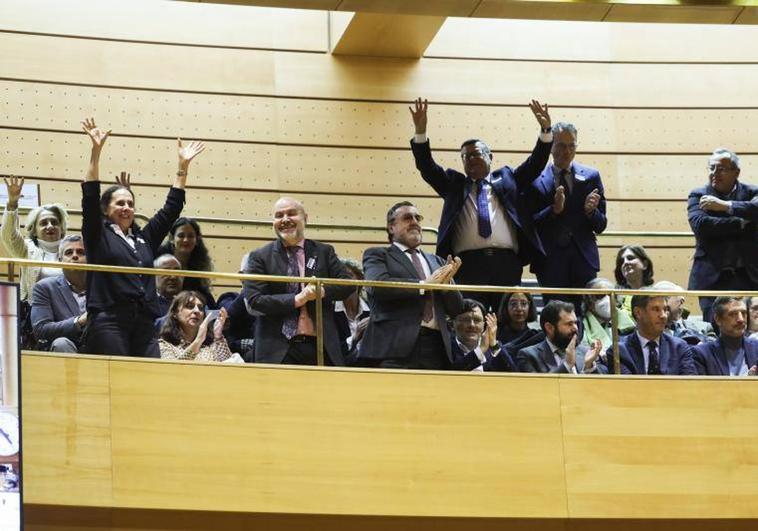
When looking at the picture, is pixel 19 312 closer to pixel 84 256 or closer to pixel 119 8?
pixel 84 256

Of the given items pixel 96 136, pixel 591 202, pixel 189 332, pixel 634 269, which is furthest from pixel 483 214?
pixel 96 136

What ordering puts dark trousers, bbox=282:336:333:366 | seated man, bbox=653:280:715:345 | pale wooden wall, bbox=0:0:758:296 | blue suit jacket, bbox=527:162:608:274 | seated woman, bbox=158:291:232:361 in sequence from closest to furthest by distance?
1. seated woman, bbox=158:291:232:361
2. dark trousers, bbox=282:336:333:366
3. seated man, bbox=653:280:715:345
4. blue suit jacket, bbox=527:162:608:274
5. pale wooden wall, bbox=0:0:758:296

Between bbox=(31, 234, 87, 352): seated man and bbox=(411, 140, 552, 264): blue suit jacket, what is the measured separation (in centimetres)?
186

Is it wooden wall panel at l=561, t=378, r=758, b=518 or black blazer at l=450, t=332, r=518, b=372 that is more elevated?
black blazer at l=450, t=332, r=518, b=372

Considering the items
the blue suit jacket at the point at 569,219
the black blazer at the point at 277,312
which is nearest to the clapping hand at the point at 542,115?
the blue suit jacket at the point at 569,219

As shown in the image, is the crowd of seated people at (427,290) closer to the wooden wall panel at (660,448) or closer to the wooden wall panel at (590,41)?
the wooden wall panel at (660,448)

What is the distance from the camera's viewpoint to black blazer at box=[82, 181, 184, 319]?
564cm

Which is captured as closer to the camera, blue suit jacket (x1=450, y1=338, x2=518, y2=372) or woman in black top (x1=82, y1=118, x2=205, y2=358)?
woman in black top (x1=82, y1=118, x2=205, y2=358)

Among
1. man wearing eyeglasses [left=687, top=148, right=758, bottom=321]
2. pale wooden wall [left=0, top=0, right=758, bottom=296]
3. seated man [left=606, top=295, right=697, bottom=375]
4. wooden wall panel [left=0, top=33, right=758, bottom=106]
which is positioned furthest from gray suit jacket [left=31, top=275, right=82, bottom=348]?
wooden wall panel [left=0, top=33, right=758, bottom=106]

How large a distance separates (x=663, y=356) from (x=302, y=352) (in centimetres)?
156

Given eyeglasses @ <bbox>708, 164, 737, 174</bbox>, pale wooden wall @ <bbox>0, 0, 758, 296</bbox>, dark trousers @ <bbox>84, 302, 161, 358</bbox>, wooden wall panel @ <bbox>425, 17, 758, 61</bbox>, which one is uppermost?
wooden wall panel @ <bbox>425, 17, 758, 61</bbox>

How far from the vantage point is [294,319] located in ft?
19.2

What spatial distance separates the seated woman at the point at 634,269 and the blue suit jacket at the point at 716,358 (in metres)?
0.66

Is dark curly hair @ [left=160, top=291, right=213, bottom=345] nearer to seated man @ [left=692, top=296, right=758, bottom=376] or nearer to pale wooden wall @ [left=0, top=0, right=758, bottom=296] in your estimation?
seated man @ [left=692, top=296, right=758, bottom=376]
